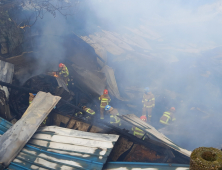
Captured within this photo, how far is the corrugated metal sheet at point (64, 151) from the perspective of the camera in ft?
10.8

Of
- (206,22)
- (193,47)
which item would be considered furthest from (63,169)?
(206,22)

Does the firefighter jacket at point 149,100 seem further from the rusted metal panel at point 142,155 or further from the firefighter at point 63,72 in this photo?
the firefighter at point 63,72

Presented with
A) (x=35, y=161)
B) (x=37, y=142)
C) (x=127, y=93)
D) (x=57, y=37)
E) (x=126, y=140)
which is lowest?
(x=35, y=161)

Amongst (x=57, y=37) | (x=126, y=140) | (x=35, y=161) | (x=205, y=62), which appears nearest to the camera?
(x=35, y=161)

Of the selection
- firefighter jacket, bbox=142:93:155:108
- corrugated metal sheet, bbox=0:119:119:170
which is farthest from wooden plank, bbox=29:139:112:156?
firefighter jacket, bbox=142:93:155:108

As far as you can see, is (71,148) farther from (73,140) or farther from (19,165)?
(19,165)

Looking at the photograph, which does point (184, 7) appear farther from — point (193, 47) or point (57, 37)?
point (57, 37)

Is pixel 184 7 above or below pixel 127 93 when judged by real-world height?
above

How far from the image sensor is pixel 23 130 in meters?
3.91

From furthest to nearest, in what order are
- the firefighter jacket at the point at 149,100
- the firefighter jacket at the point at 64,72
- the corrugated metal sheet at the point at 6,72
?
the firefighter jacket at the point at 64,72 < the firefighter jacket at the point at 149,100 < the corrugated metal sheet at the point at 6,72

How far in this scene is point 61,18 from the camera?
10.7m

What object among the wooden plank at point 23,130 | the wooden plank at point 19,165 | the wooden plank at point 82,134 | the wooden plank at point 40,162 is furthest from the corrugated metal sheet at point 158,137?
the wooden plank at point 19,165

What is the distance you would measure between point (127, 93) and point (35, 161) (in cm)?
736

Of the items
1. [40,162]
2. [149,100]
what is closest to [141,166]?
[40,162]
